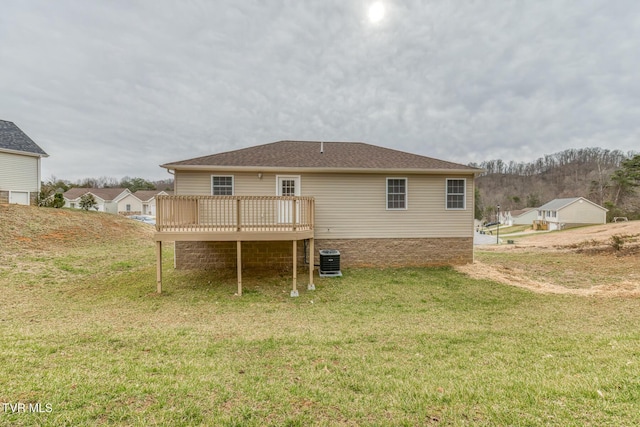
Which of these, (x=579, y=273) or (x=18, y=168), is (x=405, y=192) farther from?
(x=18, y=168)

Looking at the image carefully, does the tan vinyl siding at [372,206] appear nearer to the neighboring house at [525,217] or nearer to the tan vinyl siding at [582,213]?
the tan vinyl siding at [582,213]

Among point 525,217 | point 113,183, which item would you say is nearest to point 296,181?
point 525,217

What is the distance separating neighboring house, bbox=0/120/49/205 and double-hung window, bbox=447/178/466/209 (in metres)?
25.3

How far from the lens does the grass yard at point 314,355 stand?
2.66 meters

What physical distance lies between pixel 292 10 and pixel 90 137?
1186 inches

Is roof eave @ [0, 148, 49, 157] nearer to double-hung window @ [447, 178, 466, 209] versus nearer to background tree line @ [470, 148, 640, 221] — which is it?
double-hung window @ [447, 178, 466, 209]

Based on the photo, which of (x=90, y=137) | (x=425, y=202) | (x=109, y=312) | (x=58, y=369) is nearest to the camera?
(x=58, y=369)

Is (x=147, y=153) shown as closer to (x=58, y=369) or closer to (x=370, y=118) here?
(x=370, y=118)

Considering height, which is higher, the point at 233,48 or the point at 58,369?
the point at 233,48

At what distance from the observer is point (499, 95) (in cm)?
2567

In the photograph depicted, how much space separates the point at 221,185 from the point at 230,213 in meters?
1.60

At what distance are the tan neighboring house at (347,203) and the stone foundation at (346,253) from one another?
4cm

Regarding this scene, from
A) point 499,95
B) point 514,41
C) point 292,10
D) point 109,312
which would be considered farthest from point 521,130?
point 109,312

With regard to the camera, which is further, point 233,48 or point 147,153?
point 147,153
